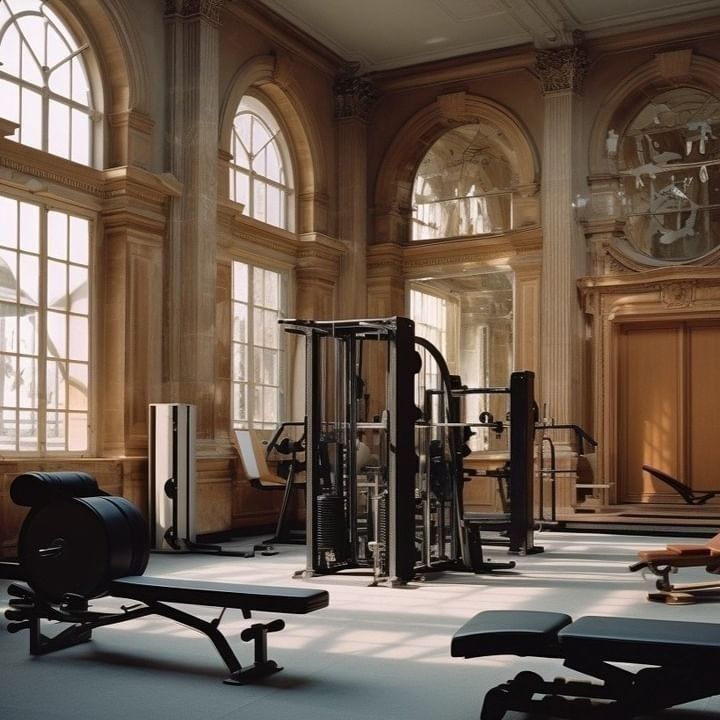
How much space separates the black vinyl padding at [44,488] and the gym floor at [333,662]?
68 centimetres

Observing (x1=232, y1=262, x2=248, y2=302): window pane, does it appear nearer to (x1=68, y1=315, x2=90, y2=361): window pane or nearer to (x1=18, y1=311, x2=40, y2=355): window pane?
(x1=68, y1=315, x2=90, y2=361): window pane

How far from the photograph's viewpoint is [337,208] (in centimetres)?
1368

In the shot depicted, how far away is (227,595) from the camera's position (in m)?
4.54

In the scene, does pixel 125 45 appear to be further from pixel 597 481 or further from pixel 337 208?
pixel 597 481

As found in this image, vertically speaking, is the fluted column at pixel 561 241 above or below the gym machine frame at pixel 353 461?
above

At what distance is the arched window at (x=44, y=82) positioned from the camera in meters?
9.09

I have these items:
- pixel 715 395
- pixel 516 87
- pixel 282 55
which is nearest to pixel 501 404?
pixel 715 395

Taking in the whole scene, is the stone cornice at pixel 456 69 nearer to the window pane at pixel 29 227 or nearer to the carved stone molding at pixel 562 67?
the carved stone molding at pixel 562 67

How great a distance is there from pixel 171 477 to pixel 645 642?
6.37m

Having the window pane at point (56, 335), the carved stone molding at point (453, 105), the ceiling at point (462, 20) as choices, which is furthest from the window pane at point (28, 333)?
the carved stone molding at point (453, 105)

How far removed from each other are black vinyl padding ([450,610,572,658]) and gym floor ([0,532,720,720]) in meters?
0.24

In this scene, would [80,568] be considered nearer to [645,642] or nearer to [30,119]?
[645,642]

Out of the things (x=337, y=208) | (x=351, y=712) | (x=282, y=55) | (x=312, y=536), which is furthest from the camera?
(x=337, y=208)

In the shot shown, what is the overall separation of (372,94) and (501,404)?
4299mm
